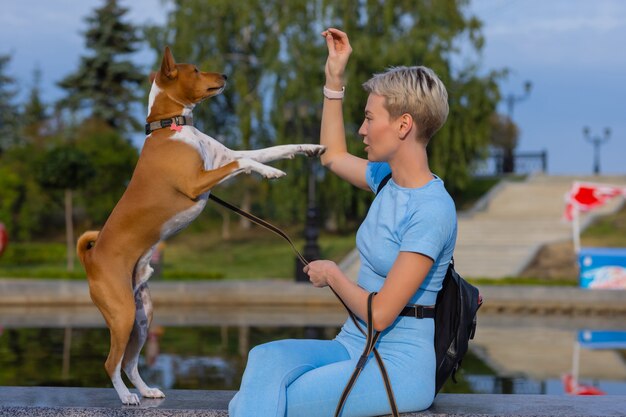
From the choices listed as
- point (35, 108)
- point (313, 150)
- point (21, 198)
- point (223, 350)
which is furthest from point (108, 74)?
point (313, 150)

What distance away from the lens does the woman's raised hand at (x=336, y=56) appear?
144 inches

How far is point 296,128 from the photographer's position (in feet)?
82.3

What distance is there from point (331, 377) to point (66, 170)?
19176 millimetres

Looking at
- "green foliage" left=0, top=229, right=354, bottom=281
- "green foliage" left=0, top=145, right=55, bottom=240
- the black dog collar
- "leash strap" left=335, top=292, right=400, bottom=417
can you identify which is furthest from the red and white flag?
"leash strap" left=335, top=292, right=400, bottom=417

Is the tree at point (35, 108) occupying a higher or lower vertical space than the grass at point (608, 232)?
higher

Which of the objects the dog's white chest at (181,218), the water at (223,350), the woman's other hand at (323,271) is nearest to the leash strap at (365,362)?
→ the woman's other hand at (323,271)

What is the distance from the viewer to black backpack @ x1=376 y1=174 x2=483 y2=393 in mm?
3086

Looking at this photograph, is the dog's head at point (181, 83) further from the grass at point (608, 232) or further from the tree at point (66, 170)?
the grass at point (608, 232)

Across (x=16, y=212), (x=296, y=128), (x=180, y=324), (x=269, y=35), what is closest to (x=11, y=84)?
(x=16, y=212)

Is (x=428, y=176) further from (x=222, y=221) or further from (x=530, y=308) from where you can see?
(x=222, y=221)

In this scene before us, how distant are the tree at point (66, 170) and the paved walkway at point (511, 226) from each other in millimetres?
6401

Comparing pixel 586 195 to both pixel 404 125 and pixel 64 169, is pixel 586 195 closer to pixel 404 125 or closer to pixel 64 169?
pixel 64 169

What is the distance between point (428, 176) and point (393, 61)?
22936mm

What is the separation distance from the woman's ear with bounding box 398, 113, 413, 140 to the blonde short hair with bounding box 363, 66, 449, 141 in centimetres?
1
